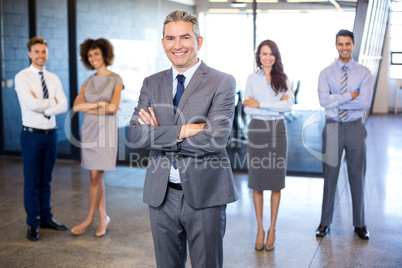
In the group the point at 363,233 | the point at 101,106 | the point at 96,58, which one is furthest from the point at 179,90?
the point at 363,233

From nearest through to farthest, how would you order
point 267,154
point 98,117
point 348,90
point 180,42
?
1. point 180,42
2. point 267,154
3. point 348,90
4. point 98,117

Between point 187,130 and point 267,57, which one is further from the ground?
point 267,57

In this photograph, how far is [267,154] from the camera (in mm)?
4461

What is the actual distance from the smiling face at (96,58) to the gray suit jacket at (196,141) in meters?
2.30

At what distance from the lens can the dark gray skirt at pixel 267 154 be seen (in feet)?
14.6

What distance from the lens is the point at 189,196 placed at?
101 inches

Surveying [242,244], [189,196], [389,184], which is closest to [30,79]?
[242,244]

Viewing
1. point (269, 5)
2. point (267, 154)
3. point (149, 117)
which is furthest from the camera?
point (269, 5)

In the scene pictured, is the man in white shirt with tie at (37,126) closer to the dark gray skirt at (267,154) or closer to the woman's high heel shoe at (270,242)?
the dark gray skirt at (267,154)

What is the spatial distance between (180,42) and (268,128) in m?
2.14

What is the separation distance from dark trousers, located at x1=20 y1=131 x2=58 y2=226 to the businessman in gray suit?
2373mm

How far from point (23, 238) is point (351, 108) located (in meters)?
3.25

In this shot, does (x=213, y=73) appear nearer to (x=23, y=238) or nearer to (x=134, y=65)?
(x=23, y=238)

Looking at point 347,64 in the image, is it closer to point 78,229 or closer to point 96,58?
point 96,58
